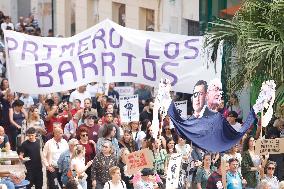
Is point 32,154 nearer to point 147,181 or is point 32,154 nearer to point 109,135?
point 109,135

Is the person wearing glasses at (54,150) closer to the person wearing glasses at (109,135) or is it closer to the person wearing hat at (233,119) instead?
the person wearing glasses at (109,135)

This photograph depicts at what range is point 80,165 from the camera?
2147cm

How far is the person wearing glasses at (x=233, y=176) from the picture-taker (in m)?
20.6

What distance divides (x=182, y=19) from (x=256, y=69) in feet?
44.9

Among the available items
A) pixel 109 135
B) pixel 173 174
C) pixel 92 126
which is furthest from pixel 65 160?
pixel 173 174

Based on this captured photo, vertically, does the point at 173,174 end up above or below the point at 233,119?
below

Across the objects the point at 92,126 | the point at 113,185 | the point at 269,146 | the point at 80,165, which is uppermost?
the point at 92,126

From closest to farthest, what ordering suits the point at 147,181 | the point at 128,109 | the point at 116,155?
1. the point at 147,181
2. the point at 116,155
3. the point at 128,109

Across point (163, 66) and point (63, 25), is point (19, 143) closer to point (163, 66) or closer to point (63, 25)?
point (163, 66)

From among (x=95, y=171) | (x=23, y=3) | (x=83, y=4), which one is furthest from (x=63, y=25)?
(x=95, y=171)

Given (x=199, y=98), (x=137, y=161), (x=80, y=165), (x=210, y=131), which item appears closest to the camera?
(x=137, y=161)

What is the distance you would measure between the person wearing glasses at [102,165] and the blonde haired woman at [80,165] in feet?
0.60

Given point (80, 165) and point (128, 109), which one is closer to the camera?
point (80, 165)

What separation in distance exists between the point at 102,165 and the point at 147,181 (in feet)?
4.94
